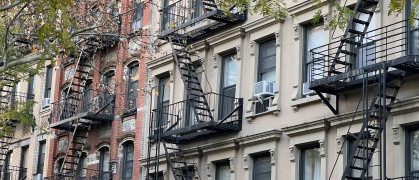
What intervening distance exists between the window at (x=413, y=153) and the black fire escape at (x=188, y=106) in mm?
6101

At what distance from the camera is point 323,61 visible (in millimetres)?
22484

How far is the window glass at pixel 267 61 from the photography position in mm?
25234

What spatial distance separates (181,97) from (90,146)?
6229 millimetres

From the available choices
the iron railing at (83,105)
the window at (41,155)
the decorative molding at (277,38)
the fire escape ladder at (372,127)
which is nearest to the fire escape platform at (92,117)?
the iron railing at (83,105)

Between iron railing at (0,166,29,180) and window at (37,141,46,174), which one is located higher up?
window at (37,141,46,174)

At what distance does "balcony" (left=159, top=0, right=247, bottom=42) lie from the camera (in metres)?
26.4

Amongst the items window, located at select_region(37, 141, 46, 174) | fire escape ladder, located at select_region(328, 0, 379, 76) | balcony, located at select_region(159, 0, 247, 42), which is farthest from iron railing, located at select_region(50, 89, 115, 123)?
fire escape ladder, located at select_region(328, 0, 379, 76)

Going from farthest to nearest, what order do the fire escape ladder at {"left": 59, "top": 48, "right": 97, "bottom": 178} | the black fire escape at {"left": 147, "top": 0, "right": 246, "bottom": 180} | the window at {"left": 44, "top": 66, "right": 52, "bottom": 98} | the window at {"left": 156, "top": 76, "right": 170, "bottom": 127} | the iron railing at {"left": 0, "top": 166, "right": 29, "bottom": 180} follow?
the iron railing at {"left": 0, "top": 166, "right": 29, "bottom": 180}
the window at {"left": 44, "top": 66, "right": 52, "bottom": 98}
the fire escape ladder at {"left": 59, "top": 48, "right": 97, "bottom": 178}
the window at {"left": 156, "top": 76, "right": 170, "bottom": 127}
the black fire escape at {"left": 147, "top": 0, "right": 246, "bottom": 180}

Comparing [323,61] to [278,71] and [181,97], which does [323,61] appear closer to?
[278,71]

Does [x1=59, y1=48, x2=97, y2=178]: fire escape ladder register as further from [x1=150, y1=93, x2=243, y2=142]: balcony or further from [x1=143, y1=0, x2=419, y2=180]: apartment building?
[x1=150, y1=93, x2=243, y2=142]: balcony

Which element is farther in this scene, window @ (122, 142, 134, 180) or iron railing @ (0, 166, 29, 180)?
iron railing @ (0, 166, 29, 180)

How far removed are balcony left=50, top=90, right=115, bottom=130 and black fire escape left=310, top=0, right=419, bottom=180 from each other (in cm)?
1131

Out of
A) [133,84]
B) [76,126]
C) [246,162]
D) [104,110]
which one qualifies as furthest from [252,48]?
[76,126]

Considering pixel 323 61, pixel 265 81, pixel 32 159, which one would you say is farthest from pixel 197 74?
pixel 32 159
